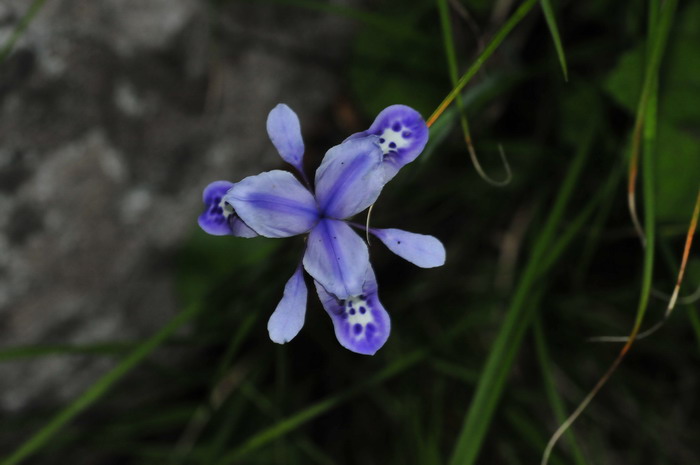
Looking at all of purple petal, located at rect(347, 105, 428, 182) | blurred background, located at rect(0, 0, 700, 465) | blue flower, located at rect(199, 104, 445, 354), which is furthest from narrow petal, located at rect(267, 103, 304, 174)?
blurred background, located at rect(0, 0, 700, 465)

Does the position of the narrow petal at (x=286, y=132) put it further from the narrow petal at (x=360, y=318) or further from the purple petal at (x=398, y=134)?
the narrow petal at (x=360, y=318)

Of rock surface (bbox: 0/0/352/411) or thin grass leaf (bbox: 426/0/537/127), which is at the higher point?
rock surface (bbox: 0/0/352/411)

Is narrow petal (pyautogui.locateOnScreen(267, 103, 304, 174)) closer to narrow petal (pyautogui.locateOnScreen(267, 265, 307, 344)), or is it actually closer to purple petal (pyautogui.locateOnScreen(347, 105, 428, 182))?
purple petal (pyautogui.locateOnScreen(347, 105, 428, 182))

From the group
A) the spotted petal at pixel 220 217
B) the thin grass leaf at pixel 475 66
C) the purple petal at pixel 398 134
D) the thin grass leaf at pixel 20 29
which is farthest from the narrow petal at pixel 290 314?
the thin grass leaf at pixel 20 29

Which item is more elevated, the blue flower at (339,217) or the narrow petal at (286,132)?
the narrow petal at (286,132)

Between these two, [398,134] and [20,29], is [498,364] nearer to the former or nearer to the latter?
[398,134]

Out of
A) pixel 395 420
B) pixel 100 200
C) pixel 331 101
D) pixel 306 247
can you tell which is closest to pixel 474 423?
pixel 306 247
